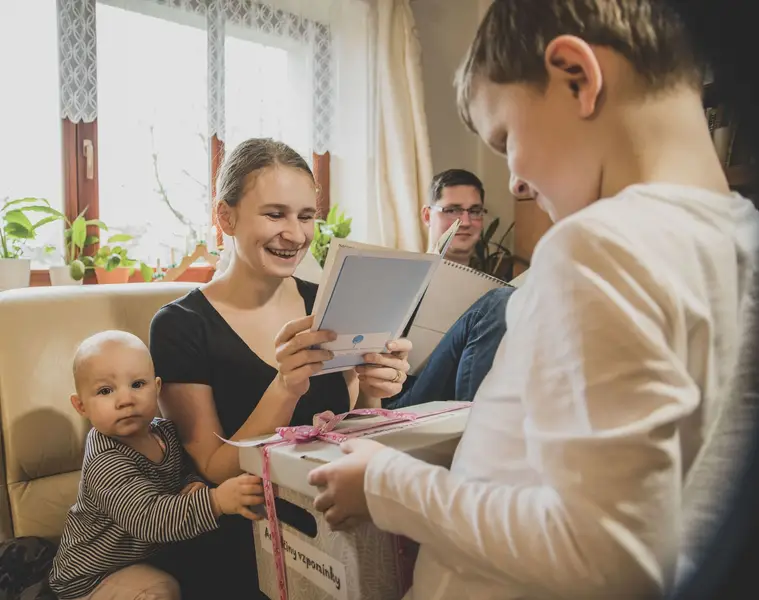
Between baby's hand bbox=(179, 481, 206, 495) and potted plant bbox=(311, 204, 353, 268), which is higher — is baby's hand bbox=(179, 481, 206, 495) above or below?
below

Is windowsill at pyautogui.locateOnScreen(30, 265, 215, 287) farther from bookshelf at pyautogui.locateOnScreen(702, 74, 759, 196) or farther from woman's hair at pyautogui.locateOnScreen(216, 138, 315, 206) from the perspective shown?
bookshelf at pyautogui.locateOnScreen(702, 74, 759, 196)

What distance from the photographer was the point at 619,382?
39cm

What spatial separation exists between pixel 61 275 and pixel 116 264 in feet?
0.60

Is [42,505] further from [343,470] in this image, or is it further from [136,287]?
[343,470]

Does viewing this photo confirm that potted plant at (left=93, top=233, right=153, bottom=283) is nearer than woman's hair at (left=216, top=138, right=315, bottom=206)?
No

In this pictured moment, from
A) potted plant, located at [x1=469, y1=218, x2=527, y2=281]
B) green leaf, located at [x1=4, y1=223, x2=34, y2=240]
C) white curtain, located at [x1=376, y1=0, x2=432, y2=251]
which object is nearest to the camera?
green leaf, located at [x1=4, y1=223, x2=34, y2=240]

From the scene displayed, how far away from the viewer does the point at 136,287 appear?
1.44 m

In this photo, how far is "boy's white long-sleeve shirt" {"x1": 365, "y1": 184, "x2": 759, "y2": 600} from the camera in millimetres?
388

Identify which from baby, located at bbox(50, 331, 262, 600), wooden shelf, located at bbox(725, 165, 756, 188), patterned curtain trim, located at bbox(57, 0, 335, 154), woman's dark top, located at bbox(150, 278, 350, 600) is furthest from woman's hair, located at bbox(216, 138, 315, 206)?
patterned curtain trim, located at bbox(57, 0, 335, 154)

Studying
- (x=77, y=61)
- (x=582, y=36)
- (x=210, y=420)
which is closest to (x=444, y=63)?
(x=77, y=61)

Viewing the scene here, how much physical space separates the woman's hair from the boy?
2.19ft

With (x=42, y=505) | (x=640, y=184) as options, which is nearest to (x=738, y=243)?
(x=640, y=184)

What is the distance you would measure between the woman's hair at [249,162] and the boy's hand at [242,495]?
55 cm

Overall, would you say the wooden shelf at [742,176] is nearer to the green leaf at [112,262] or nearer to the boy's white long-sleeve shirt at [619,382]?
the boy's white long-sleeve shirt at [619,382]
